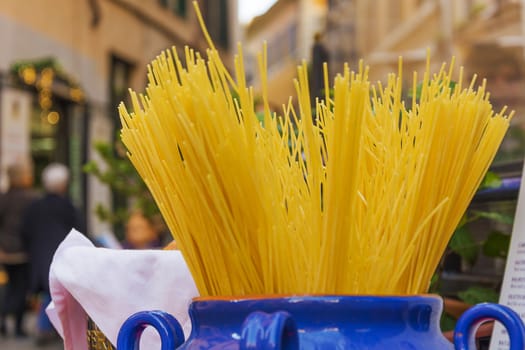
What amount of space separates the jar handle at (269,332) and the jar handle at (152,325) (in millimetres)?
130

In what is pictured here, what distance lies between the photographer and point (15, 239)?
6641 millimetres

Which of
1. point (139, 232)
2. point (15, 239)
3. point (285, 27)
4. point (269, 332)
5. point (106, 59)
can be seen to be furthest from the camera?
point (285, 27)

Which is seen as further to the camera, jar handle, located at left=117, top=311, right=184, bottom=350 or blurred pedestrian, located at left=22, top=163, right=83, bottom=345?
blurred pedestrian, located at left=22, top=163, right=83, bottom=345

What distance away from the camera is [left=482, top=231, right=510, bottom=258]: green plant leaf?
4.18 feet

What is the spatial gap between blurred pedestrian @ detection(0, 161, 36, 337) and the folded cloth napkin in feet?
18.8

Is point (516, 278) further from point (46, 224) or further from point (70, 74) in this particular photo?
point (70, 74)

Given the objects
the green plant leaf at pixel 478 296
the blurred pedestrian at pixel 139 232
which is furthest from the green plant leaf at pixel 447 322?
the blurred pedestrian at pixel 139 232

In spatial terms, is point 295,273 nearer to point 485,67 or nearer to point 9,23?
point 485,67

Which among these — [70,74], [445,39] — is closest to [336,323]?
[445,39]

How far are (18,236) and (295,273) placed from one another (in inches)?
241

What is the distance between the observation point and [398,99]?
818mm

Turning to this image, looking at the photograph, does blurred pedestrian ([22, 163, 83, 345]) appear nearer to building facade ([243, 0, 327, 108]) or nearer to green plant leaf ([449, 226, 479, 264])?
green plant leaf ([449, 226, 479, 264])

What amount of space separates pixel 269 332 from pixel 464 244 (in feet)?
2.42

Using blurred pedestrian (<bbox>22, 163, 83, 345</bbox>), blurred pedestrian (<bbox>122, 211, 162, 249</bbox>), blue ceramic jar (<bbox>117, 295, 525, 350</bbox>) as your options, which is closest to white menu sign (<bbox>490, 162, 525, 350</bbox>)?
blue ceramic jar (<bbox>117, 295, 525, 350</bbox>)
